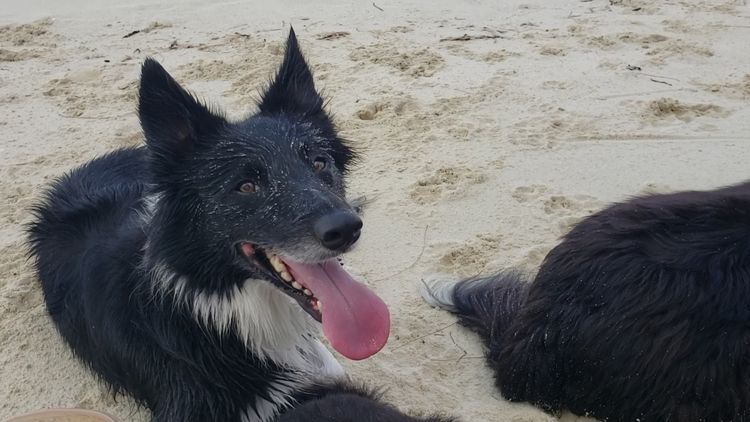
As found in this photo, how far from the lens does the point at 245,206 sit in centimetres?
308

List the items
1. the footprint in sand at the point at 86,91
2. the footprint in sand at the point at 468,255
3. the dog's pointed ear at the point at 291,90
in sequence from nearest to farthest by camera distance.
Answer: the dog's pointed ear at the point at 291,90 → the footprint in sand at the point at 468,255 → the footprint in sand at the point at 86,91

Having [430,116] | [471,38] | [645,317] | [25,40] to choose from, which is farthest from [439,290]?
[25,40]

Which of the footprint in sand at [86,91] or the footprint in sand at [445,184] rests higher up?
the footprint in sand at [445,184]

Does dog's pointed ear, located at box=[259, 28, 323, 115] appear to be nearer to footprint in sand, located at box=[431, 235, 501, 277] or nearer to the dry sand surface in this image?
the dry sand surface

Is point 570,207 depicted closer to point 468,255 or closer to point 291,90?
point 468,255

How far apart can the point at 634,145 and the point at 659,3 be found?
3.89 metres

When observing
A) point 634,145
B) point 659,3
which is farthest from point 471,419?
point 659,3

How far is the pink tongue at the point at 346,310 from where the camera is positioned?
9.95 feet

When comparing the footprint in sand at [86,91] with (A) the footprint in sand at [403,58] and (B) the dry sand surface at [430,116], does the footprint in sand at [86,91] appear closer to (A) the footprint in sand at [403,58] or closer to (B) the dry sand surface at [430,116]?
(B) the dry sand surface at [430,116]

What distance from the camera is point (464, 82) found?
7.07 meters

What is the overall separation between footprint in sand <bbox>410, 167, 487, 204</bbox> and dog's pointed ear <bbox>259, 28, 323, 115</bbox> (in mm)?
→ 1920

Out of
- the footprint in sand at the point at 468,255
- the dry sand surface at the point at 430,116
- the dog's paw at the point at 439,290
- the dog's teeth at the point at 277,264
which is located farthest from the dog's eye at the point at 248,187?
the footprint in sand at the point at 468,255

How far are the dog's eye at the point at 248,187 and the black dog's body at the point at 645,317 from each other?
1.48 metres

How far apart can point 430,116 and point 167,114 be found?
3.65 m
